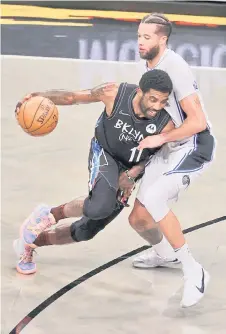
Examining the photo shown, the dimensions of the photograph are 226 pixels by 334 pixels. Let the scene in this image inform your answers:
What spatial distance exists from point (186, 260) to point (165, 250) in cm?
50

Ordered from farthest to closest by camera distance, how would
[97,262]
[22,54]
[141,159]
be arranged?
1. [22,54]
2. [97,262]
3. [141,159]

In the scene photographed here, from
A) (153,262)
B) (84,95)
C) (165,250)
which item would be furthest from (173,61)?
(153,262)

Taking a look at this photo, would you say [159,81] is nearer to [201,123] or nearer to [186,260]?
[201,123]

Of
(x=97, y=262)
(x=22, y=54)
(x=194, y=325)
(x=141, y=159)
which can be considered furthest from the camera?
(x=22, y=54)

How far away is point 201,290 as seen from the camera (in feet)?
18.3

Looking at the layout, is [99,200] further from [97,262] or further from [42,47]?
[42,47]

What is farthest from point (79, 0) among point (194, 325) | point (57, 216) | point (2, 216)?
point (194, 325)

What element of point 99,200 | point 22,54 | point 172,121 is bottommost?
point 22,54

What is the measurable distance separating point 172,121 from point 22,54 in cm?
619

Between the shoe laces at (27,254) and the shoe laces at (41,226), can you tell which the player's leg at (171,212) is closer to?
the shoe laces at (41,226)

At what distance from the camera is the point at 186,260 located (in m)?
5.56

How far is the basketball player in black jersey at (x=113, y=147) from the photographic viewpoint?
545 centimetres

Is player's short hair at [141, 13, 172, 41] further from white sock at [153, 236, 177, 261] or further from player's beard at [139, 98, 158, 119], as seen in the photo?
white sock at [153, 236, 177, 261]

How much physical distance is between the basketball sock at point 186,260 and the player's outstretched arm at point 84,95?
40.6 inches
